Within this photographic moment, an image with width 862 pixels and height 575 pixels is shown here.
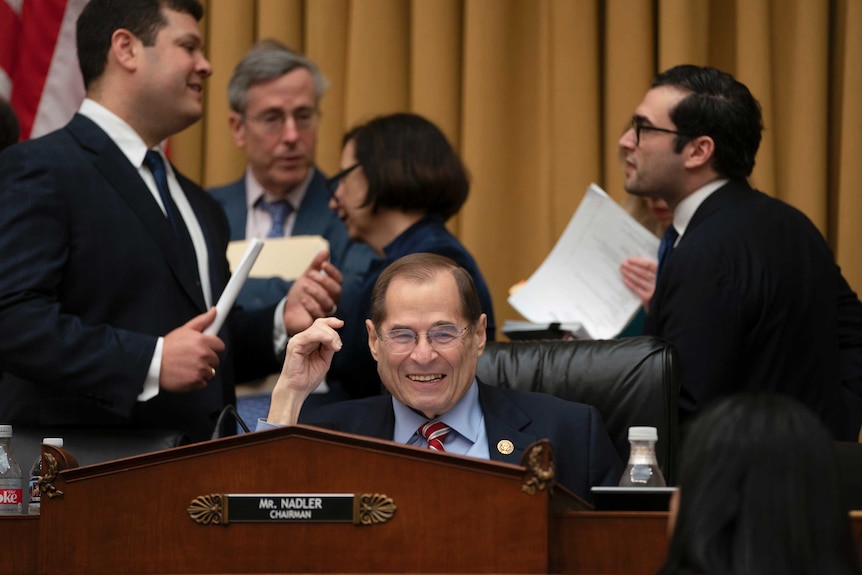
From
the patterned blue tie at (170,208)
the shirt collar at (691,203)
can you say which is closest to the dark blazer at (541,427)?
the patterned blue tie at (170,208)

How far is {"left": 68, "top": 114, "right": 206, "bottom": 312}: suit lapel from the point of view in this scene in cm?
362

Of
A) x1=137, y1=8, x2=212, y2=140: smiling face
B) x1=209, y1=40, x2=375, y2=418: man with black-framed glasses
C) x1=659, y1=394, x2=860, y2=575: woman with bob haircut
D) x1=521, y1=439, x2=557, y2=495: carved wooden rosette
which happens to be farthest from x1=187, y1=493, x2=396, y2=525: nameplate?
x1=209, y1=40, x2=375, y2=418: man with black-framed glasses

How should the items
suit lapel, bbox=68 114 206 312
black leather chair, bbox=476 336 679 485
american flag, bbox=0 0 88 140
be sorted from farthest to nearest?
american flag, bbox=0 0 88 140, suit lapel, bbox=68 114 206 312, black leather chair, bbox=476 336 679 485

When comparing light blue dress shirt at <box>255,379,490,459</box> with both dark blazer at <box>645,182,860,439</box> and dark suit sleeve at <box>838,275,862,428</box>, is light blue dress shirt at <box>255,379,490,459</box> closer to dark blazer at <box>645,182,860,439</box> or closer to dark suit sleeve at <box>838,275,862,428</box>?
dark blazer at <box>645,182,860,439</box>

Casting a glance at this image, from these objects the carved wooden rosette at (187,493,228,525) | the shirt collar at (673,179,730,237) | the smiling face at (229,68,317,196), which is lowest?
the carved wooden rosette at (187,493,228,525)

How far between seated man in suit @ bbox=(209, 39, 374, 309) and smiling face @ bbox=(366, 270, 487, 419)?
79.7 inches

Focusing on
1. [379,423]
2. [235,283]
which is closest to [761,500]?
[379,423]

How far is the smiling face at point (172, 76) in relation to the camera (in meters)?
3.87

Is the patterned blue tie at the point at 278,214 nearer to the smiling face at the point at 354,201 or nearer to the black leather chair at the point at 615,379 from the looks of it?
the smiling face at the point at 354,201

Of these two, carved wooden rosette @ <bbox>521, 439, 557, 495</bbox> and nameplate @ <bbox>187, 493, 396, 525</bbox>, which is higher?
carved wooden rosette @ <bbox>521, 439, 557, 495</bbox>

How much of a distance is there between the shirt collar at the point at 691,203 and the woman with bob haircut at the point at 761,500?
2.29 m

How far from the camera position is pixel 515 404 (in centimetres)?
302

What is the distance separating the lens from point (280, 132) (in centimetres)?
517

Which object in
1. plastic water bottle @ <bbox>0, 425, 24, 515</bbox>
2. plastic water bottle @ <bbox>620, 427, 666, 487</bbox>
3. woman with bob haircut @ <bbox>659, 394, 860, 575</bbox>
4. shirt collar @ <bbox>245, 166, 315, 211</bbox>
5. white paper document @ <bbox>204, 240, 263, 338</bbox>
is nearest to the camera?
woman with bob haircut @ <bbox>659, 394, 860, 575</bbox>
